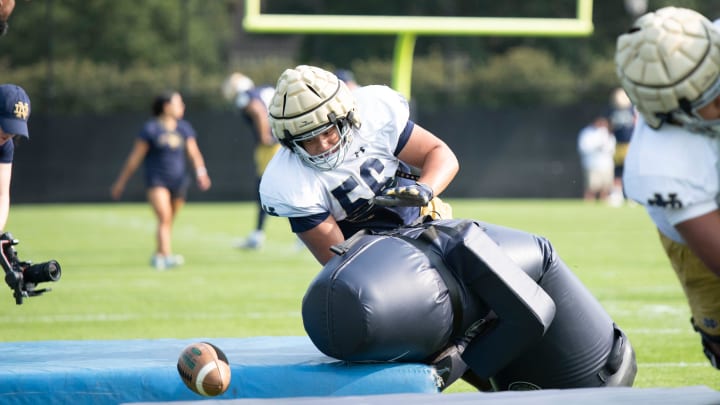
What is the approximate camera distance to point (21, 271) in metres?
4.41

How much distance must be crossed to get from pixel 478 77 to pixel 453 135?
6.26ft

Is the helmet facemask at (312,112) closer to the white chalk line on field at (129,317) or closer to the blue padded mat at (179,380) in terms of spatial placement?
the blue padded mat at (179,380)

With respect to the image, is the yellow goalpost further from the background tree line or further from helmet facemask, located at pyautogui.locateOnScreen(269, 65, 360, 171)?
helmet facemask, located at pyautogui.locateOnScreen(269, 65, 360, 171)

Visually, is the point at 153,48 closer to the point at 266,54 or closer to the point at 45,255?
the point at 266,54

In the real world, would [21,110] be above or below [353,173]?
above

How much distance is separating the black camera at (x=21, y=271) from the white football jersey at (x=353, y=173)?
0.90m

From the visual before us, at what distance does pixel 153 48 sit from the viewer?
30.1 m

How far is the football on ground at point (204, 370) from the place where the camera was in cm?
361

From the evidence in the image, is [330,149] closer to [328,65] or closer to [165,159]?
[165,159]

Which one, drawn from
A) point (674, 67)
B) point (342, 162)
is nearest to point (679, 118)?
point (674, 67)

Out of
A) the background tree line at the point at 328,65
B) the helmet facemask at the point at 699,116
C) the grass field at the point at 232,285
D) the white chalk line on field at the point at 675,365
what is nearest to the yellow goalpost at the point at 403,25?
the grass field at the point at 232,285

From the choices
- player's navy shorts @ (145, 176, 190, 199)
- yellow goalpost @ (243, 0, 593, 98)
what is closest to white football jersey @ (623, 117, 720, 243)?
player's navy shorts @ (145, 176, 190, 199)

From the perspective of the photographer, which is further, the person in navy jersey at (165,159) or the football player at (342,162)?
the person in navy jersey at (165,159)

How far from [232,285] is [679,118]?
19.9 ft
